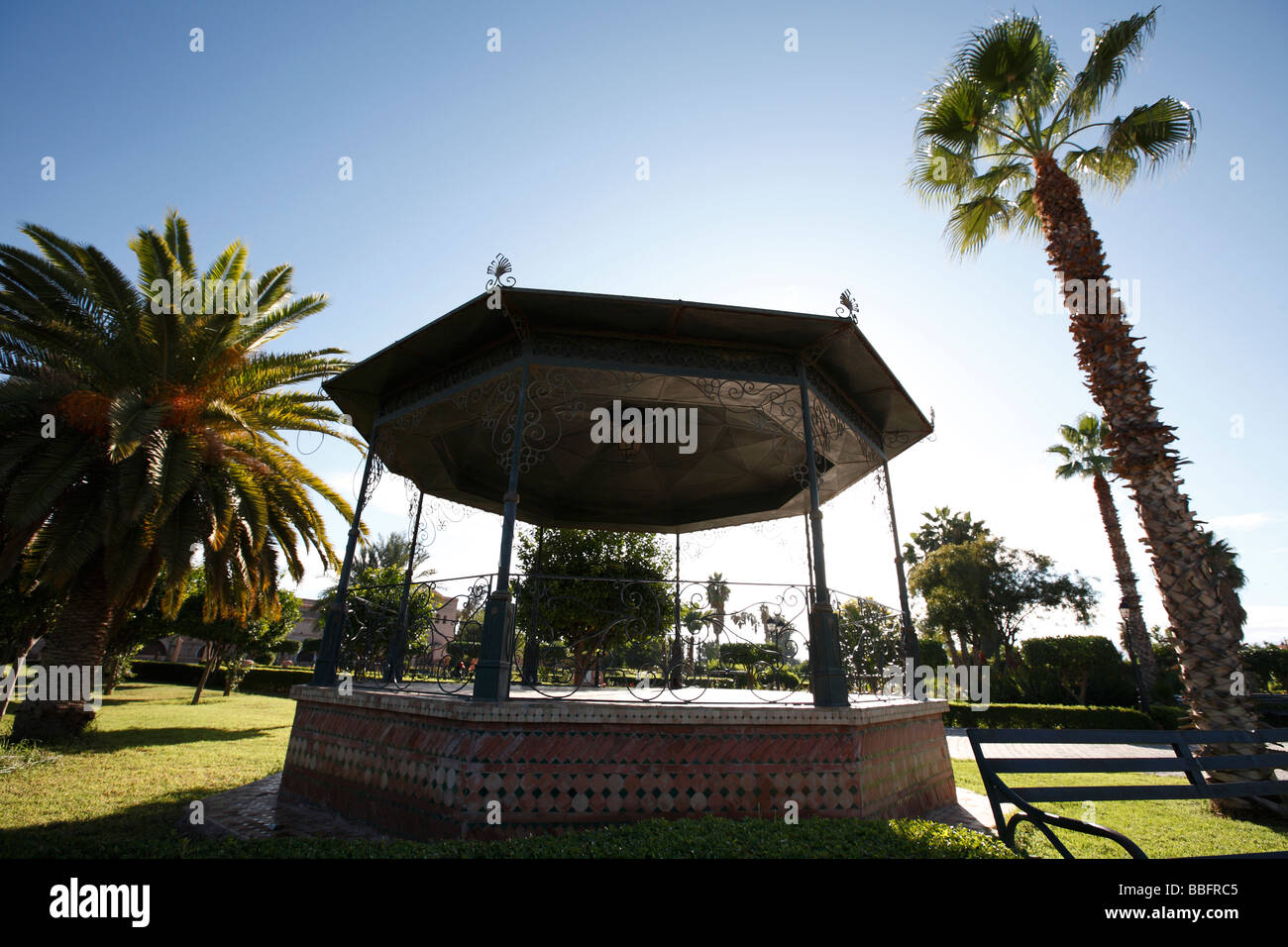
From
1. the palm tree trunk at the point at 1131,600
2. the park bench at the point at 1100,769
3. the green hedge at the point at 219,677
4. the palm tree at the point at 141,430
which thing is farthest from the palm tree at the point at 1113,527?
the green hedge at the point at 219,677

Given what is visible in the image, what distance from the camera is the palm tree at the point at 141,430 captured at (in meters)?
10.2

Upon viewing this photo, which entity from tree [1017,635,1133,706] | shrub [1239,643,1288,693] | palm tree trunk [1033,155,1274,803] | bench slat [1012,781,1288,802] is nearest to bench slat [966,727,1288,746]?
bench slat [1012,781,1288,802]

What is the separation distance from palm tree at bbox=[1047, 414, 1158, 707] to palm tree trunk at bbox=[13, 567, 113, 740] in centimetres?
2718

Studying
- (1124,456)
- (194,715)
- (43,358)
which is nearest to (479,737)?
(1124,456)

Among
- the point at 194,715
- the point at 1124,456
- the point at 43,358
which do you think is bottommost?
the point at 194,715

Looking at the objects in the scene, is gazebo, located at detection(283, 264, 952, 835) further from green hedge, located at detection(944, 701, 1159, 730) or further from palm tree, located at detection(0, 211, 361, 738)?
green hedge, located at detection(944, 701, 1159, 730)

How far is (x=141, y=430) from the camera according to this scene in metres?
9.52

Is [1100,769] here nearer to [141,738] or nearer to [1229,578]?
[141,738]

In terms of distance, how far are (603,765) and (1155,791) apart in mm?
4234

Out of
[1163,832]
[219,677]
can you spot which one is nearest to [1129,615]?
[1163,832]

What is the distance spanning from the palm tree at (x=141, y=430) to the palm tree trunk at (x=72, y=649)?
26mm

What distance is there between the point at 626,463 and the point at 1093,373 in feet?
26.5
